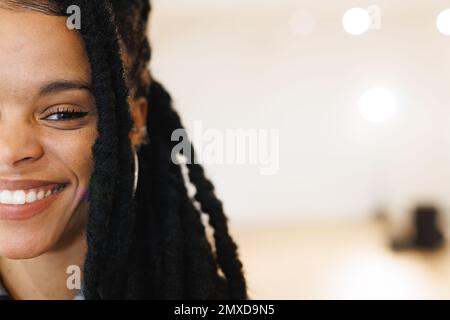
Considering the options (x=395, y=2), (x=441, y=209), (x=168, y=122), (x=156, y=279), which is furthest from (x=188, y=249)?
(x=441, y=209)

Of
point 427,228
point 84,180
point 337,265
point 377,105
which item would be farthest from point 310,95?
point 84,180

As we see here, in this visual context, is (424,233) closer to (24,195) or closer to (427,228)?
(427,228)

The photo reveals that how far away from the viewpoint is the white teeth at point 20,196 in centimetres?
74

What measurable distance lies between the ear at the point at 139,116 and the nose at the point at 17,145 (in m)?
0.22

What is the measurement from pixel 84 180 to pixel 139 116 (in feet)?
0.64

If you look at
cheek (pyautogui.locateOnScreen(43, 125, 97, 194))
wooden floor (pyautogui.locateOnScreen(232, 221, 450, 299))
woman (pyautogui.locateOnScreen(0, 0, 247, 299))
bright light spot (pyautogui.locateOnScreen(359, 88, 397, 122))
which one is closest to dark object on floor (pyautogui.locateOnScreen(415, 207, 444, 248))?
wooden floor (pyautogui.locateOnScreen(232, 221, 450, 299))

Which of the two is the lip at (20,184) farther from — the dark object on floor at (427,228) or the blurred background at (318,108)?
the dark object on floor at (427,228)

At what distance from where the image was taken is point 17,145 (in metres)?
0.70

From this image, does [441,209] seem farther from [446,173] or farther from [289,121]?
[289,121]

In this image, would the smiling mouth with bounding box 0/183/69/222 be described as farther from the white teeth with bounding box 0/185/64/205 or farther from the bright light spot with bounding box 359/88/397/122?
the bright light spot with bounding box 359/88/397/122

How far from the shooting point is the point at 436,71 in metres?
3.88

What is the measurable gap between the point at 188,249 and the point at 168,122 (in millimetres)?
210

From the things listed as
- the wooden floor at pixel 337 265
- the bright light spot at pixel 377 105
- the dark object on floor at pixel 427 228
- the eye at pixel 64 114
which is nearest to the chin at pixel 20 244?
the eye at pixel 64 114

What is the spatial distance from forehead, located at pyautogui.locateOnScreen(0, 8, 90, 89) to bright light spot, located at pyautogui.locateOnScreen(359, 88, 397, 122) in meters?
3.39
